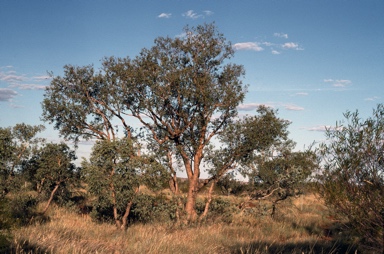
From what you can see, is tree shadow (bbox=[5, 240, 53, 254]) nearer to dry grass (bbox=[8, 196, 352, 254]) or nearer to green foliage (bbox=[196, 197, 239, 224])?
dry grass (bbox=[8, 196, 352, 254])

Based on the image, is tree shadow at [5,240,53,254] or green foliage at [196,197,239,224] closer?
tree shadow at [5,240,53,254]

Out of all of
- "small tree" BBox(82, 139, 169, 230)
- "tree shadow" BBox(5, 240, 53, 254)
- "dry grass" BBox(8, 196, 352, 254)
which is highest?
"small tree" BBox(82, 139, 169, 230)

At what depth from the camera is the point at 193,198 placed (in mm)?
21750

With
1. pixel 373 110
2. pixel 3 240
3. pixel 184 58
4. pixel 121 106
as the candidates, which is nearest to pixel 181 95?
pixel 184 58

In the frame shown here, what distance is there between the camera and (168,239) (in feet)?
38.2

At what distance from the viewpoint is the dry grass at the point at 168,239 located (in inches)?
365

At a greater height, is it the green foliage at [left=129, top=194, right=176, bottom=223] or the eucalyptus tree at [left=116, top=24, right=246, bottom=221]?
the eucalyptus tree at [left=116, top=24, right=246, bottom=221]

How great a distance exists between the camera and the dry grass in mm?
9266

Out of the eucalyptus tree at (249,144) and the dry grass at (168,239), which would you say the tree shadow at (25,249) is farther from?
the eucalyptus tree at (249,144)

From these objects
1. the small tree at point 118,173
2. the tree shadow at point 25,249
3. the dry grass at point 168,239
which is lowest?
the dry grass at point 168,239

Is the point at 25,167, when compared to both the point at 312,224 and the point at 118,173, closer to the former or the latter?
the point at 118,173

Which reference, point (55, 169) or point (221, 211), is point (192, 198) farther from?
point (55, 169)

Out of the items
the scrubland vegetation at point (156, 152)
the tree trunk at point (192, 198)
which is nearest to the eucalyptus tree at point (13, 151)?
the scrubland vegetation at point (156, 152)

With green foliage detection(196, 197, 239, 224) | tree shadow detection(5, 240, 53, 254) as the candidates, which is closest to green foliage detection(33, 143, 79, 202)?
green foliage detection(196, 197, 239, 224)
